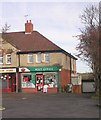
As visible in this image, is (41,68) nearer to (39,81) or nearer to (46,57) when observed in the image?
(46,57)

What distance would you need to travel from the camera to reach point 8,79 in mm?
55062

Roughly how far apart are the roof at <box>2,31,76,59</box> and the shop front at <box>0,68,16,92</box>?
3.41 m

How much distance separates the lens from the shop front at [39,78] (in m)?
53.1

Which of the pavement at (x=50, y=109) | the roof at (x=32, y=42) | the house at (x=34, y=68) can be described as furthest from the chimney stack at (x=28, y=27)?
the pavement at (x=50, y=109)

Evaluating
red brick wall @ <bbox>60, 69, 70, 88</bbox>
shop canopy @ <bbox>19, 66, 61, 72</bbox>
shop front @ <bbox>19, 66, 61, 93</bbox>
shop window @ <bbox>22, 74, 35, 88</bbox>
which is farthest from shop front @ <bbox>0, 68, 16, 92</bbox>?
red brick wall @ <bbox>60, 69, 70, 88</bbox>

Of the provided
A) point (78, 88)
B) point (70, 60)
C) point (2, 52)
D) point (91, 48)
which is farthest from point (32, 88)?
point (2, 52)

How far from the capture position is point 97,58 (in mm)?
38844

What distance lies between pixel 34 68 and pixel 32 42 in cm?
499

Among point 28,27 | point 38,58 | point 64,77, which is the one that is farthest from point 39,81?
point 28,27

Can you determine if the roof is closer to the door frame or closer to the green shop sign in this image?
the green shop sign

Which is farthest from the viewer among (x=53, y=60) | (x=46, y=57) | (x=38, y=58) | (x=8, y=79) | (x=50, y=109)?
(x=8, y=79)

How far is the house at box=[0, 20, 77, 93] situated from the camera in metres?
53.2

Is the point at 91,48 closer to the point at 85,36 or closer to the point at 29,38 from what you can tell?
the point at 85,36

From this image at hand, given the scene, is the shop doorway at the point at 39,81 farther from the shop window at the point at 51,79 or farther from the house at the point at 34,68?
the shop window at the point at 51,79
